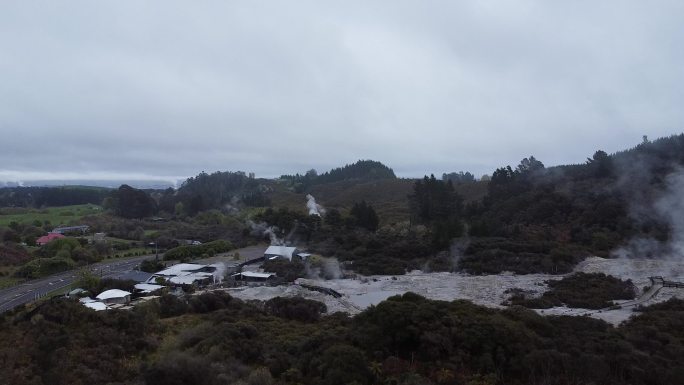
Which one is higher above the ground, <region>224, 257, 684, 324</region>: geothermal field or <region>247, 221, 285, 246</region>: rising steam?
<region>247, 221, 285, 246</region>: rising steam

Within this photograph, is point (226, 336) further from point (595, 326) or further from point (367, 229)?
point (367, 229)

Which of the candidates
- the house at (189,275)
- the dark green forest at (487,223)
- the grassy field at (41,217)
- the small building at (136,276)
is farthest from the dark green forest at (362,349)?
the grassy field at (41,217)

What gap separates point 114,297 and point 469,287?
66.3 ft

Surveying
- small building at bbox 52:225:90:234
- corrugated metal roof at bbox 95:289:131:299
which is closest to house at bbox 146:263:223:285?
corrugated metal roof at bbox 95:289:131:299

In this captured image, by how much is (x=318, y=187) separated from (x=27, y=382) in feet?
325

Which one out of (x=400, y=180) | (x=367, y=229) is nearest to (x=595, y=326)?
(x=367, y=229)

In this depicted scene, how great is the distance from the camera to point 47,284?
3328cm

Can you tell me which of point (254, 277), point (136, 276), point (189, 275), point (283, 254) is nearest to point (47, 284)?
point (136, 276)

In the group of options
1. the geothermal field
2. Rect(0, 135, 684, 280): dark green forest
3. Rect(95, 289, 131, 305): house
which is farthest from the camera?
Rect(0, 135, 684, 280): dark green forest

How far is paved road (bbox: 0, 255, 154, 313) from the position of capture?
28.6 m

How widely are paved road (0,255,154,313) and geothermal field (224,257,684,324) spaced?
11798 millimetres

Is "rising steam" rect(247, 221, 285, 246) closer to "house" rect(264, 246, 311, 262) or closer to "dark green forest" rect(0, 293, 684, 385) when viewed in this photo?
"house" rect(264, 246, 311, 262)

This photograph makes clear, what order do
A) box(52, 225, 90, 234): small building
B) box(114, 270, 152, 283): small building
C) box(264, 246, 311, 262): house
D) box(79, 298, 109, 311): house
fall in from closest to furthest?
1. box(79, 298, 109, 311): house
2. box(114, 270, 152, 283): small building
3. box(264, 246, 311, 262): house
4. box(52, 225, 90, 234): small building

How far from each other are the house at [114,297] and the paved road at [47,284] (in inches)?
187
